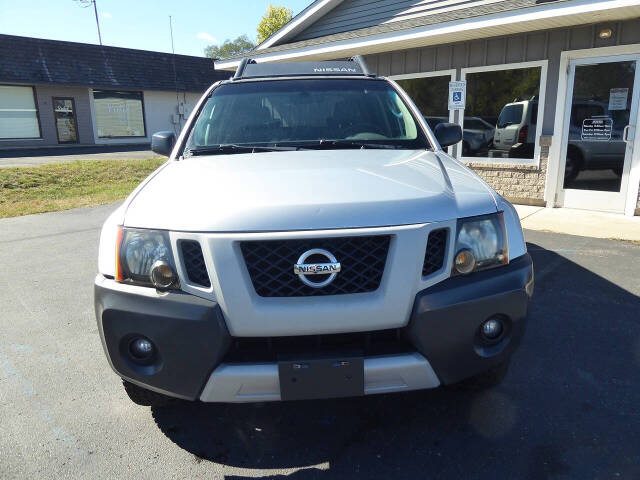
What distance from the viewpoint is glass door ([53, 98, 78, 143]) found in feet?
78.6

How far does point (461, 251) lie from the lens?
198cm

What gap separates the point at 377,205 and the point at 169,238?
2.77ft

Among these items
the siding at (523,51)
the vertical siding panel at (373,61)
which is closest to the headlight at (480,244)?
the siding at (523,51)

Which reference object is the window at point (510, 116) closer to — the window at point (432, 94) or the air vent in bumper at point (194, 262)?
the window at point (432, 94)

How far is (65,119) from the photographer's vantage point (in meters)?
24.3

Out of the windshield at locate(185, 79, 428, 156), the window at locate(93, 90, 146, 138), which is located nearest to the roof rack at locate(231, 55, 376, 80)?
the windshield at locate(185, 79, 428, 156)

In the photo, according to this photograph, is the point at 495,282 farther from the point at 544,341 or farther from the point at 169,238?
the point at 544,341

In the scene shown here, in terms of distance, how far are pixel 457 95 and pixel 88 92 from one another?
22.5m

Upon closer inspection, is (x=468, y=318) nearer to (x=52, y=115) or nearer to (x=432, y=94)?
(x=432, y=94)

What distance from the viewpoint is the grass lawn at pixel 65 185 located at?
30.8 feet

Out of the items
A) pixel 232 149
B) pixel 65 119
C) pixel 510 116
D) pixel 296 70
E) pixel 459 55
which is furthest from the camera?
pixel 65 119

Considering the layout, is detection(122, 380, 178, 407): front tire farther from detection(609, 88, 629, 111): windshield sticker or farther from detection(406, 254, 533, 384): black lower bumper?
detection(609, 88, 629, 111): windshield sticker

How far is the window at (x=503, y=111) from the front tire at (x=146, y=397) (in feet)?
24.3

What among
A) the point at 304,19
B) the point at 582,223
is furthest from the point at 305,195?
the point at 304,19
